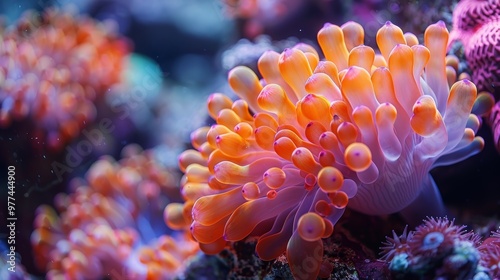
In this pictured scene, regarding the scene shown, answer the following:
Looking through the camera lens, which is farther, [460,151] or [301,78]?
[460,151]

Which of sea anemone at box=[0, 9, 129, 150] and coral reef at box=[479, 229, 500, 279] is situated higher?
coral reef at box=[479, 229, 500, 279]

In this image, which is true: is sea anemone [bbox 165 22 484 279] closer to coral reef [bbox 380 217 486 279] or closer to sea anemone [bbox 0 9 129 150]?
coral reef [bbox 380 217 486 279]

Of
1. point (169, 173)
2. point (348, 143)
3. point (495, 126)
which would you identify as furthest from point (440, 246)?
point (169, 173)

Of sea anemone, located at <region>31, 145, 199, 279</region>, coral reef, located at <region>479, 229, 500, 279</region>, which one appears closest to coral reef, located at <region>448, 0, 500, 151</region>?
coral reef, located at <region>479, 229, 500, 279</region>

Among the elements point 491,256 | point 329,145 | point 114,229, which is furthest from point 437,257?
point 114,229

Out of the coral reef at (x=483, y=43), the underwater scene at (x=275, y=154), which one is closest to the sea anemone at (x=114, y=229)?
the underwater scene at (x=275, y=154)

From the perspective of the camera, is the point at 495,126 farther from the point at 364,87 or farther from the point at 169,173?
the point at 169,173

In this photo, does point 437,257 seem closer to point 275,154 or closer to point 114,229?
point 275,154
